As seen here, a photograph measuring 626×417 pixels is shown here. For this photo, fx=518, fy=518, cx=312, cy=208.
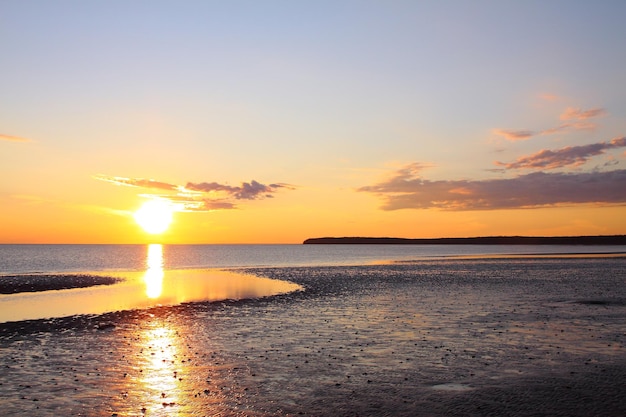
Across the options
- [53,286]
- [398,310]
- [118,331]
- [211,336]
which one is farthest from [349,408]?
[53,286]

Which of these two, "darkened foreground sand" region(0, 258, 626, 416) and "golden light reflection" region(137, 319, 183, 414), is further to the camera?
"golden light reflection" region(137, 319, 183, 414)

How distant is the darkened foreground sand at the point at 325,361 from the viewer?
15.9m

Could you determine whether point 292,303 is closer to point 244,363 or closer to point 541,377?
point 244,363

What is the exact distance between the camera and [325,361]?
71.1 ft

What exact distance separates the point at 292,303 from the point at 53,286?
36046 mm

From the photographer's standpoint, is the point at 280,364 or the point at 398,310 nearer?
the point at 280,364

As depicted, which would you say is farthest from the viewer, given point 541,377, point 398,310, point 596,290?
point 596,290

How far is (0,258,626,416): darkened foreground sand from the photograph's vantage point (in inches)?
627

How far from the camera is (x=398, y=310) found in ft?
121

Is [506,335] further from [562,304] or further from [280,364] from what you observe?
[562,304]

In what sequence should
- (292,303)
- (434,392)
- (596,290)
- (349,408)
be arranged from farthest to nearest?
1. (596,290)
2. (292,303)
3. (434,392)
4. (349,408)

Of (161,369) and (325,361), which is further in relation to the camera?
(325,361)

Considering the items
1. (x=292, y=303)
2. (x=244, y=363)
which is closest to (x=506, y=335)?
(x=244, y=363)

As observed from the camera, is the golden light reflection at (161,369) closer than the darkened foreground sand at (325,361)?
No
